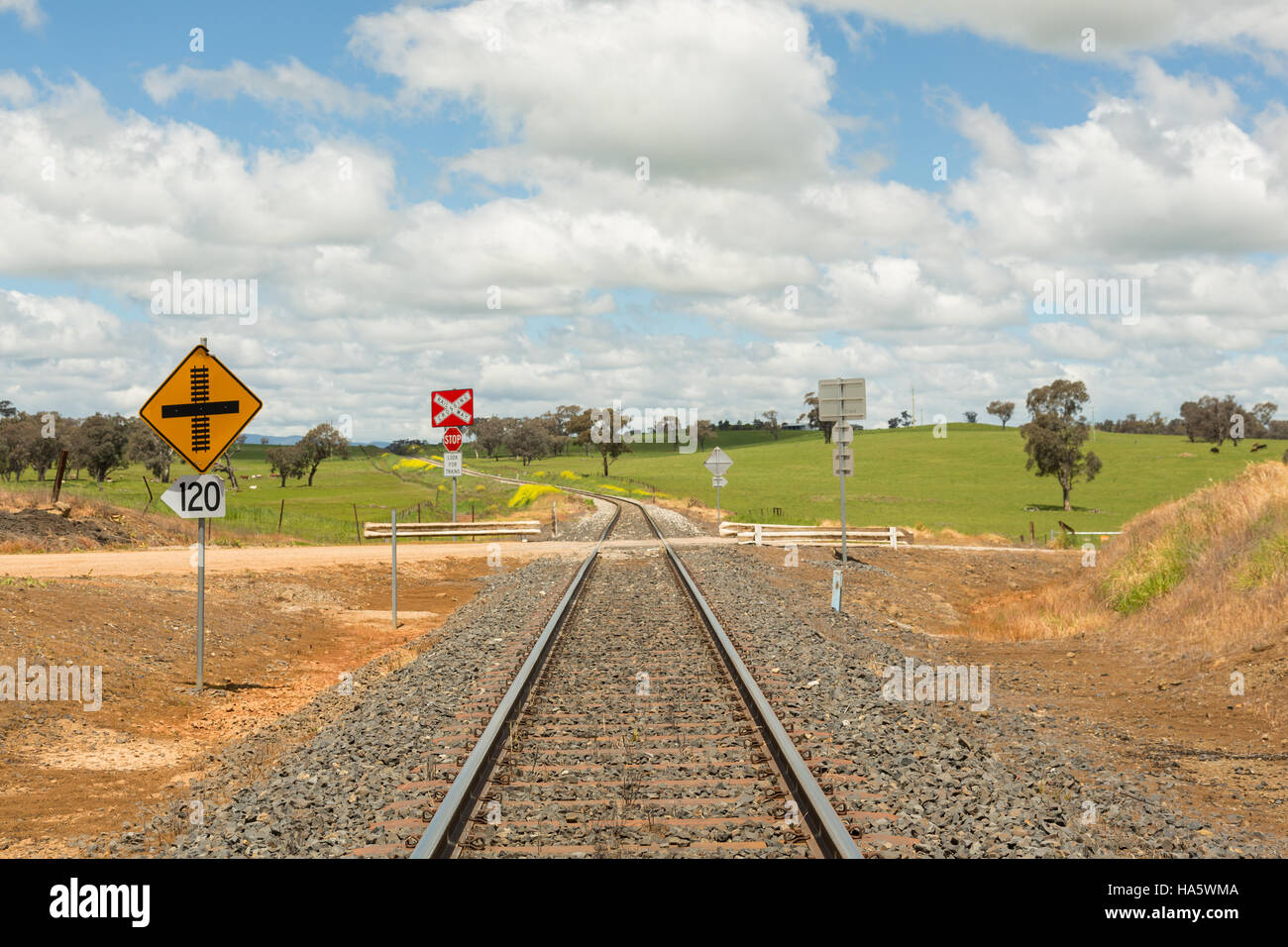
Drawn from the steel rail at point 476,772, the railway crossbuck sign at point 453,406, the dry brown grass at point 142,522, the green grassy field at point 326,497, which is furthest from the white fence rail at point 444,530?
the steel rail at point 476,772

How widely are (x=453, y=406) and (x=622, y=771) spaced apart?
22166 mm

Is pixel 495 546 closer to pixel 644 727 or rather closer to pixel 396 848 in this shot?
pixel 644 727

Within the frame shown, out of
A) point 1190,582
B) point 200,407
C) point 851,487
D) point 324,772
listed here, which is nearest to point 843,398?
point 1190,582

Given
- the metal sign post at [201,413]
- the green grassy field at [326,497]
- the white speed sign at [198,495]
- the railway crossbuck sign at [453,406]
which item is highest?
the railway crossbuck sign at [453,406]

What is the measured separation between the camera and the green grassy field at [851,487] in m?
58.3

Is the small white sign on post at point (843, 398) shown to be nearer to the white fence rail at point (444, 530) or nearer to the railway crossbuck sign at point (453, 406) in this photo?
the railway crossbuck sign at point (453, 406)

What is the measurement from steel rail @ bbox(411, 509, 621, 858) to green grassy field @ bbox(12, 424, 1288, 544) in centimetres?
2613

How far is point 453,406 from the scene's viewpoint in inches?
1110

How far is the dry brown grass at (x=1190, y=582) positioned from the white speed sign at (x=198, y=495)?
11.8 metres

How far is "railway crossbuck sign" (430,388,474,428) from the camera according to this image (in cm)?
2798

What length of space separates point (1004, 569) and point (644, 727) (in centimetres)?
2393

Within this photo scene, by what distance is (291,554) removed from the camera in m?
27.3

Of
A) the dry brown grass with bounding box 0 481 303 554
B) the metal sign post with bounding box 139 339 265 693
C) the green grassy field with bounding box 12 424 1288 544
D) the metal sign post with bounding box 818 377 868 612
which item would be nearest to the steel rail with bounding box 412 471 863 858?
the metal sign post with bounding box 139 339 265 693
